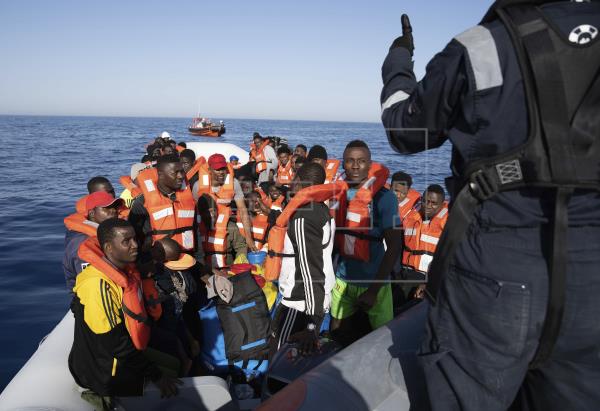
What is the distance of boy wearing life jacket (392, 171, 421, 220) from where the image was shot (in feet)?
18.9

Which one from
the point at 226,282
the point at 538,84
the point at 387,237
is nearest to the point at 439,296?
the point at 538,84

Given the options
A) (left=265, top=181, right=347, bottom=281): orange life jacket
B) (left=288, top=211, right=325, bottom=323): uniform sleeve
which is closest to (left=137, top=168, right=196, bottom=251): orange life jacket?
(left=265, top=181, right=347, bottom=281): orange life jacket

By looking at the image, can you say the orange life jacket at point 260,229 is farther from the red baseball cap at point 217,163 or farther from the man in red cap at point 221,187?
the red baseball cap at point 217,163

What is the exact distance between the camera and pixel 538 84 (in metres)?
0.95

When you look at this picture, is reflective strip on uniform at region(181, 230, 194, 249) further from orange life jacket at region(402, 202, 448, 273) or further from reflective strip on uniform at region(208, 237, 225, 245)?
orange life jacket at region(402, 202, 448, 273)

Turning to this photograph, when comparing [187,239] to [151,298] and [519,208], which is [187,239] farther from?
[519,208]

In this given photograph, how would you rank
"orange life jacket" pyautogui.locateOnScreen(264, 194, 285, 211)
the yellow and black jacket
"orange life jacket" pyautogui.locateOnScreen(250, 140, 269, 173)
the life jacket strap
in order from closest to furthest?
the yellow and black jacket
the life jacket strap
"orange life jacket" pyautogui.locateOnScreen(264, 194, 285, 211)
"orange life jacket" pyautogui.locateOnScreen(250, 140, 269, 173)

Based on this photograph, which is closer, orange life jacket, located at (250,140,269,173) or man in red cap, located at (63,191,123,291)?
man in red cap, located at (63,191,123,291)

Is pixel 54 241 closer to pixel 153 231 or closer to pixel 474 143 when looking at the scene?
pixel 153 231

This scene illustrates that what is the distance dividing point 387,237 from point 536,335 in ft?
6.72

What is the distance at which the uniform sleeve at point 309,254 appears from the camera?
278 cm

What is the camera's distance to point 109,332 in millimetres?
2412

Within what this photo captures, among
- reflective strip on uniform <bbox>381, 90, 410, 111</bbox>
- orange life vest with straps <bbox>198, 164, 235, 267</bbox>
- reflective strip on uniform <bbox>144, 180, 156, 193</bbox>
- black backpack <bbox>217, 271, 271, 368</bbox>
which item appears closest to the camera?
reflective strip on uniform <bbox>381, 90, 410, 111</bbox>

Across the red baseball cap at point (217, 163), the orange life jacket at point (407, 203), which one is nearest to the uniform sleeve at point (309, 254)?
the orange life jacket at point (407, 203)
